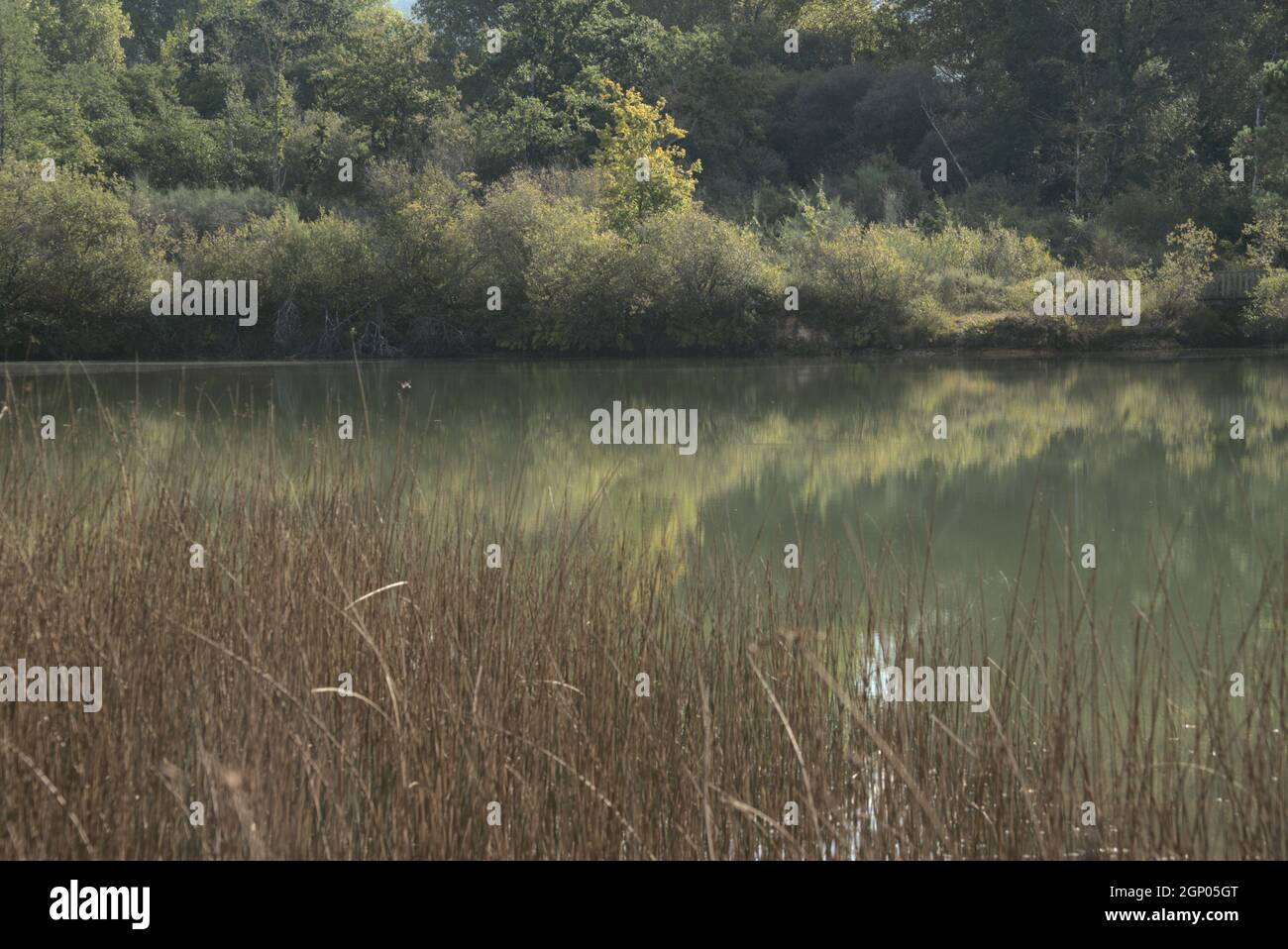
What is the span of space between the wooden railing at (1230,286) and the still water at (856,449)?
1594mm

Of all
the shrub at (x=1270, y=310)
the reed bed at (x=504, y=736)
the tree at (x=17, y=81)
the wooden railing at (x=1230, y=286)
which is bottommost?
the reed bed at (x=504, y=736)

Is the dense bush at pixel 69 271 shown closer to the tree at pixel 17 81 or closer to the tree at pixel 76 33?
the tree at pixel 17 81

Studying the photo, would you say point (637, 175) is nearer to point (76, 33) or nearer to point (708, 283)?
point (708, 283)

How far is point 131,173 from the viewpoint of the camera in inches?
1210

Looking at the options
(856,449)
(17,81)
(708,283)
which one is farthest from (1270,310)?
(17,81)

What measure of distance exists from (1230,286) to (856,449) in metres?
11.8

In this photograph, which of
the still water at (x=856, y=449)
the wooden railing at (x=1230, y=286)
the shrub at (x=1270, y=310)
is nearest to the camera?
the still water at (x=856, y=449)

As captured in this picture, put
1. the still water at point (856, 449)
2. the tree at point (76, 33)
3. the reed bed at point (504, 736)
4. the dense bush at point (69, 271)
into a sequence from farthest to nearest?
the tree at point (76, 33)
the dense bush at point (69, 271)
the still water at point (856, 449)
the reed bed at point (504, 736)

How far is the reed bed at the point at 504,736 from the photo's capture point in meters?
3.08

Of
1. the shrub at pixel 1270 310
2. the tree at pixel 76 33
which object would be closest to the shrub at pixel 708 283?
the shrub at pixel 1270 310

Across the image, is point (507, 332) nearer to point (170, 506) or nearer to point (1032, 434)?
point (1032, 434)

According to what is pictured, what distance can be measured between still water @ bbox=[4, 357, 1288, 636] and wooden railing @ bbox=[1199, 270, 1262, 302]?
1.59 meters
